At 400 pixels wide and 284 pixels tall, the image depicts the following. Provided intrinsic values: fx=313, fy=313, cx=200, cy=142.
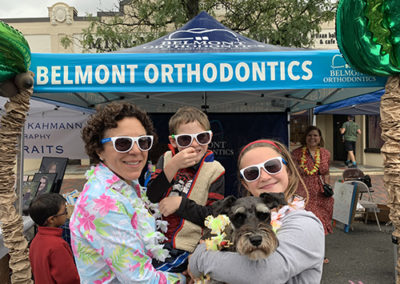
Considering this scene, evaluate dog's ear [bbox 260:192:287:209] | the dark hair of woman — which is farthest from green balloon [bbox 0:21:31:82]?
dog's ear [bbox 260:192:287:209]

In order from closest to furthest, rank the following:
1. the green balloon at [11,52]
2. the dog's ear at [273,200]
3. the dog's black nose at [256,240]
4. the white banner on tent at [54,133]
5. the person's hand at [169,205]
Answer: the dog's black nose at [256,240], the dog's ear at [273,200], the person's hand at [169,205], the green balloon at [11,52], the white banner on tent at [54,133]

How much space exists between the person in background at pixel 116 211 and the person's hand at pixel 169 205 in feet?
0.84

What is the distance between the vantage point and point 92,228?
1.26 metres

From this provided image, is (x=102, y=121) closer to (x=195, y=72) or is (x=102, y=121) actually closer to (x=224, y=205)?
(x=224, y=205)

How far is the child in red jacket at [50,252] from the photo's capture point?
274 cm

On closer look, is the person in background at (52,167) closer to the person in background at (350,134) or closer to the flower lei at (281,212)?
the flower lei at (281,212)

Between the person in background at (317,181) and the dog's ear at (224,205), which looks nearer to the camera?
the dog's ear at (224,205)

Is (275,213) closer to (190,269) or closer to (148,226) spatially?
(190,269)

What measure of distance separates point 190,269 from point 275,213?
1.49 feet

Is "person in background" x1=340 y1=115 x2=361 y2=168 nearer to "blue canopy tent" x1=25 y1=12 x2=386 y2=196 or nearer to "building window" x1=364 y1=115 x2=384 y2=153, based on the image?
"building window" x1=364 y1=115 x2=384 y2=153

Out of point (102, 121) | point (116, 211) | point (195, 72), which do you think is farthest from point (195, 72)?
point (116, 211)

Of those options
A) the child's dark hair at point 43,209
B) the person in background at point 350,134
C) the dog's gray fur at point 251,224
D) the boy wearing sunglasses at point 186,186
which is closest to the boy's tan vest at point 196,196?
the boy wearing sunglasses at point 186,186

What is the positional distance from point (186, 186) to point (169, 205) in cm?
25

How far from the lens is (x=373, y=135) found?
15383mm
